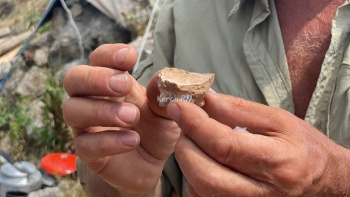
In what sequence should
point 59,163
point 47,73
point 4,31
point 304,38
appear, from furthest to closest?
point 4,31
point 47,73
point 59,163
point 304,38

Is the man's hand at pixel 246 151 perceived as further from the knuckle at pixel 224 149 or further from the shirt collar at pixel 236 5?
the shirt collar at pixel 236 5

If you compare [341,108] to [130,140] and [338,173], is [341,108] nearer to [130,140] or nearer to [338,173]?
[338,173]

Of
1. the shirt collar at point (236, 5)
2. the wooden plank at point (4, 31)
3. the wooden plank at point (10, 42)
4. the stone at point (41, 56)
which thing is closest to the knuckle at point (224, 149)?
the shirt collar at point (236, 5)

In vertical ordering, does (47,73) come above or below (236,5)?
below

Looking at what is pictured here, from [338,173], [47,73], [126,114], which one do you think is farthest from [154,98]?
[47,73]

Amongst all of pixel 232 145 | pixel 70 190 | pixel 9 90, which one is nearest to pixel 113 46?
pixel 232 145

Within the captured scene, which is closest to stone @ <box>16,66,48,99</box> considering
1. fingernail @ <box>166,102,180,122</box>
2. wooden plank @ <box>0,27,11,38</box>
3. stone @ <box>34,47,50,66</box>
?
stone @ <box>34,47,50,66</box>

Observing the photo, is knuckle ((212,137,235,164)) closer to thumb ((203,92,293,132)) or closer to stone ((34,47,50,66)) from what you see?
thumb ((203,92,293,132))
